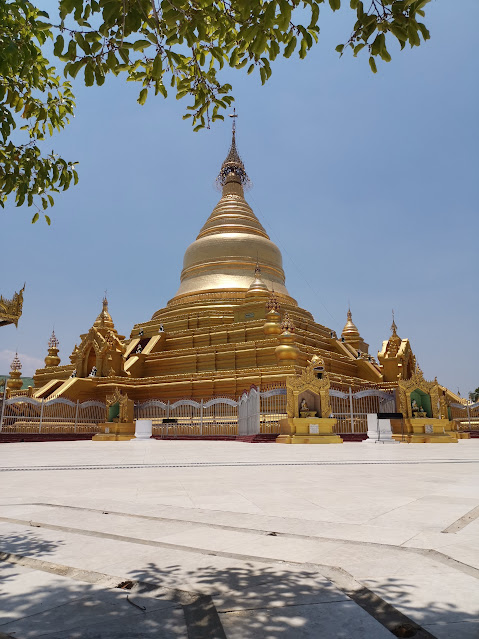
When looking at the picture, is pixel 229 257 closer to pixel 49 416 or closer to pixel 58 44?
pixel 49 416

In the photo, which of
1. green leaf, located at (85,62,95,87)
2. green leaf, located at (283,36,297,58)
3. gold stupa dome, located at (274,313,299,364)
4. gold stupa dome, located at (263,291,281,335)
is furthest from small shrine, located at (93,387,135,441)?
green leaf, located at (283,36,297,58)

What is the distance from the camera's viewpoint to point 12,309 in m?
25.1

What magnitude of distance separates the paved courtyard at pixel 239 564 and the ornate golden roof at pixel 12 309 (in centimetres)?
2177

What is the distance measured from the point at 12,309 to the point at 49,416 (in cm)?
601

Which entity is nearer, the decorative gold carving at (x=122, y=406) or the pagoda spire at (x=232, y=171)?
the decorative gold carving at (x=122, y=406)

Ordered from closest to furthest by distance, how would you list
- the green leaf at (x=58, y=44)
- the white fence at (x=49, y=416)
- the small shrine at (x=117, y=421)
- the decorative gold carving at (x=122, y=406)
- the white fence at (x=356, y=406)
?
the green leaf at (x=58, y=44) < the white fence at (x=356, y=406) < the white fence at (x=49, y=416) < the small shrine at (x=117, y=421) < the decorative gold carving at (x=122, y=406)

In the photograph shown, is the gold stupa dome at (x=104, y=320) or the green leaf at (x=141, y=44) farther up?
the gold stupa dome at (x=104, y=320)

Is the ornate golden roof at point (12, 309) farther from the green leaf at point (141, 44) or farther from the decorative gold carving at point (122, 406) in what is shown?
the green leaf at point (141, 44)

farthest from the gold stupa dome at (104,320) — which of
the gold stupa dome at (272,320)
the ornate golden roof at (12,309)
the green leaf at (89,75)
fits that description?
the green leaf at (89,75)

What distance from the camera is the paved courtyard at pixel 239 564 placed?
1.89 metres

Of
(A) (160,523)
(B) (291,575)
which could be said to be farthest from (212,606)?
(A) (160,523)

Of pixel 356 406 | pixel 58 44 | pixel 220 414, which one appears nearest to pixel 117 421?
pixel 220 414

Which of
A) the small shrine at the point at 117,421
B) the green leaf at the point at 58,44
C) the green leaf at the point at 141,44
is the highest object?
the green leaf at the point at 141,44

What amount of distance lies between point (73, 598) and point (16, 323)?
25582mm
